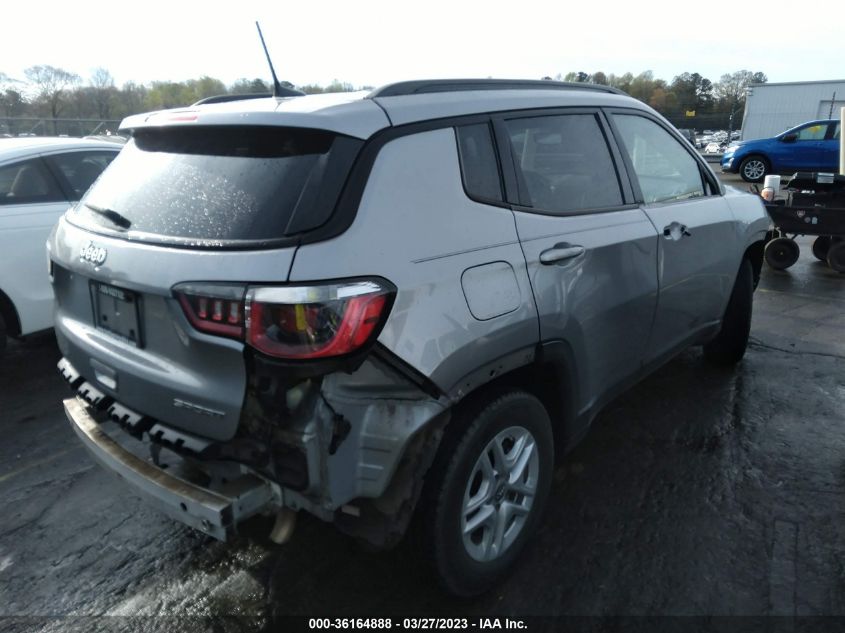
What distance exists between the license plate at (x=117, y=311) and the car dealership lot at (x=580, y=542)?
3.58 feet

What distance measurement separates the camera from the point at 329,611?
2555mm

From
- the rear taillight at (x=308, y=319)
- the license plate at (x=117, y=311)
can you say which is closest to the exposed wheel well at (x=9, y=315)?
the license plate at (x=117, y=311)

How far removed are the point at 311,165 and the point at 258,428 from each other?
858mm

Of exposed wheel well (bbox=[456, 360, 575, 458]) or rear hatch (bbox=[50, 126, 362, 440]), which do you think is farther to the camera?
exposed wheel well (bbox=[456, 360, 575, 458])

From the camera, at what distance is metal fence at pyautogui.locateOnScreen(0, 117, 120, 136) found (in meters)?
17.9

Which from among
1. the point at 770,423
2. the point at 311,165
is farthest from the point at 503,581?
the point at 770,423

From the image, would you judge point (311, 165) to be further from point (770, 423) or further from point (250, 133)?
point (770, 423)

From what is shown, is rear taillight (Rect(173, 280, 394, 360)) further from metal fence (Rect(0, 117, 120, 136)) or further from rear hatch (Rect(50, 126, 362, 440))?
metal fence (Rect(0, 117, 120, 136))

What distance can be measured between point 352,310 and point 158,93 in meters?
48.7

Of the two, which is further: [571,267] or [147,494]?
[571,267]

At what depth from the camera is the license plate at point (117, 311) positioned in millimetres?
2289

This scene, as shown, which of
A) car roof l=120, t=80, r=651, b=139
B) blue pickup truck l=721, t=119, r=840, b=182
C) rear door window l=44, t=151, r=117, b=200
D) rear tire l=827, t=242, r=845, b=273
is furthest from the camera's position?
blue pickup truck l=721, t=119, r=840, b=182

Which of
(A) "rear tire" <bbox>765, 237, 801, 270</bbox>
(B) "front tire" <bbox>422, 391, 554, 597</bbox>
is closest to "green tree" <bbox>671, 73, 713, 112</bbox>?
(A) "rear tire" <bbox>765, 237, 801, 270</bbox>

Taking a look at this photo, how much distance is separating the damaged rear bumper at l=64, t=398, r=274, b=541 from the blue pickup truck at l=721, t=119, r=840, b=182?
19.5 m
